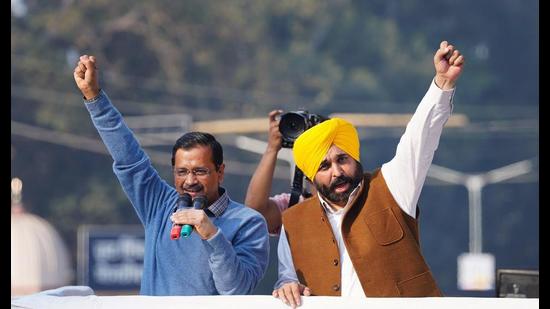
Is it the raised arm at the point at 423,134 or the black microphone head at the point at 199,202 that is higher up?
the raised arm at the point at 423,134

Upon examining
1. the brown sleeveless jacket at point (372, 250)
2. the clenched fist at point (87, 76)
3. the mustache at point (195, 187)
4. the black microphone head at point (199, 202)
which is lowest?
the brown sleeveless jacket at point (372, 250)

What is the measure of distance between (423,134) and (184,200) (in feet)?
2.81

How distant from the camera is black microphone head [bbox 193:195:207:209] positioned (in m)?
4.95

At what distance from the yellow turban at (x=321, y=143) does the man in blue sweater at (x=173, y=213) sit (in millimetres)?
279

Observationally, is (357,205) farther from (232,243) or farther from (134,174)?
(134,174)

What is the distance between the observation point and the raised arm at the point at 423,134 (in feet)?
15.7

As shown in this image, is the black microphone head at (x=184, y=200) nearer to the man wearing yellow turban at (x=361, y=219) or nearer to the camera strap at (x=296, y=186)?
the man wearing yellow turban at (x=361, y=219)

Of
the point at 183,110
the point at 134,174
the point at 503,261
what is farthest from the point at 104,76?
the point at 134,174

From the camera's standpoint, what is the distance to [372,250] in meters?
4.91

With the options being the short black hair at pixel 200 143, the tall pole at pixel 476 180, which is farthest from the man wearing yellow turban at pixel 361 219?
the tall pole at pixel 476 180

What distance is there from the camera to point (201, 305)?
4879 millimetres

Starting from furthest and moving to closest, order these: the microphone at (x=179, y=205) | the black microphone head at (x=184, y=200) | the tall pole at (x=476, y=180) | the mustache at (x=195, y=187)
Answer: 1. the tall pole at (x=476, y=180)
2. the mustache at (x=195, y=187)
3. the black microphone head at (x=184, y=200)
4. the microphone at (x=179, y=205)

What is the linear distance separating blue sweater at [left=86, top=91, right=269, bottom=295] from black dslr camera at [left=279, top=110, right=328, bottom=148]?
72 cm

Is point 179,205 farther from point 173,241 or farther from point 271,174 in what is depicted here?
point 271,174
